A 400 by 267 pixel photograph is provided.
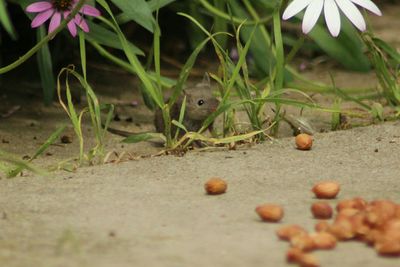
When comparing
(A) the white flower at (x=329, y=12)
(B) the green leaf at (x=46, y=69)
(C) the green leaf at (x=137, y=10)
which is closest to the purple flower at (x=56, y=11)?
(C) the green leaf at (x=137, y=10)

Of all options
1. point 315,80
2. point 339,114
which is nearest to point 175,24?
point 315,80

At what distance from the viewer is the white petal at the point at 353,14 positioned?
3.43 metres

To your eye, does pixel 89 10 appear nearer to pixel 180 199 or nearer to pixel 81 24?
pixel 81 24

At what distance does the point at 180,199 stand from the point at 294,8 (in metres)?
0.84

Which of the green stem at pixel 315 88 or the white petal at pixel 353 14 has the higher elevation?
the white petal at pixel 353 14

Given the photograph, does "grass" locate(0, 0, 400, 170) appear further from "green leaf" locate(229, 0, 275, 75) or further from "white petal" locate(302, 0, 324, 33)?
"white petal" locate(302, 0, 324, 33)

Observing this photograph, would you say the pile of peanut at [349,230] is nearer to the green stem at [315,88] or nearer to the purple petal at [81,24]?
the purple petal at [81,24]

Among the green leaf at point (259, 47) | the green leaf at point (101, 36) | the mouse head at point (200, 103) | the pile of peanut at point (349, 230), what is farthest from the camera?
the green leaf at point (259, 47)

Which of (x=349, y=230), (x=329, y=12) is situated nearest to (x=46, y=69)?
(x=329, y=12)

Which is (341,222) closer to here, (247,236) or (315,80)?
(247,236)

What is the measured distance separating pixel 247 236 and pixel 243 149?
105 cm

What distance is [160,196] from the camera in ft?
9.80

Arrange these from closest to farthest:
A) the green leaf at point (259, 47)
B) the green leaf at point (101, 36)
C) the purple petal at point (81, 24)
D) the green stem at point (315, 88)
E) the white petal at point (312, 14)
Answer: the white petal at point (312, 14), the purple petal at point (81, 24), the green leaf at point (101, 36), the green stem at point (315, 88), the green leaf at point (259, 47)

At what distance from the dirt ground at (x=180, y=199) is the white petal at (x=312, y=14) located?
42 centimetres
